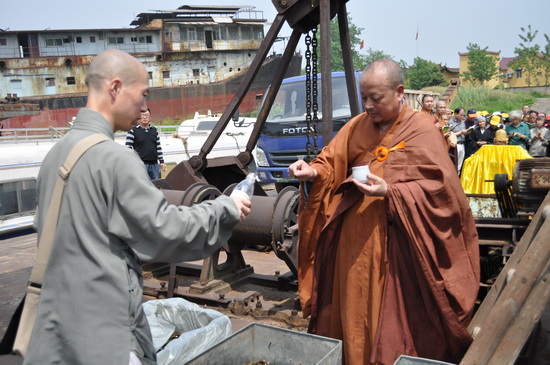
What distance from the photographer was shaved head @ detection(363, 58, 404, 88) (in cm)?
331

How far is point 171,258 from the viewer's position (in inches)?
82.6

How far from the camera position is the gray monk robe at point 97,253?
1.93 meters

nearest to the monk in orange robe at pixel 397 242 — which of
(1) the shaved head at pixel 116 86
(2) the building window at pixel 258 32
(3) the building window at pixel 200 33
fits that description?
(1) the shaved head at pixel 116 86

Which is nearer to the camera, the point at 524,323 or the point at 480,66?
the point at 524,323

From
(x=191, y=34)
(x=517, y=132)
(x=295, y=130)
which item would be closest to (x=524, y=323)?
(x=295, y=130)

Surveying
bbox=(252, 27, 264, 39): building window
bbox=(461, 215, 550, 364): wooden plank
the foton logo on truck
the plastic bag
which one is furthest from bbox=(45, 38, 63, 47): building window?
bbox=(461, 215, 550, 364): wooden plank

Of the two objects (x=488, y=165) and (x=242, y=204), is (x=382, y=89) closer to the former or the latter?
(x=242, y=204)

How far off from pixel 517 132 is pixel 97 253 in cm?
986

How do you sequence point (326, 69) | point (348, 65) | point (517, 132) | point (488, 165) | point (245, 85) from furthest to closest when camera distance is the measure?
point (517, 132), point (488, 165), point (245, 85), point (348, 65), point (326, 69)

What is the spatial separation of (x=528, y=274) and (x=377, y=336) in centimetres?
98

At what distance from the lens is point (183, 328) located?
4266mm

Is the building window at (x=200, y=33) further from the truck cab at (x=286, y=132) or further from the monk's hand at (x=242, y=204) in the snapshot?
the monk's hand at (x=242, y=204)

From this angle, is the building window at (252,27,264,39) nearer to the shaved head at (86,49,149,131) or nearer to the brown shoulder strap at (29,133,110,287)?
the shaved head at (86,49,149,131)

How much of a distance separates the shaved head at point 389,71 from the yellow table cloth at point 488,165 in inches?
214
